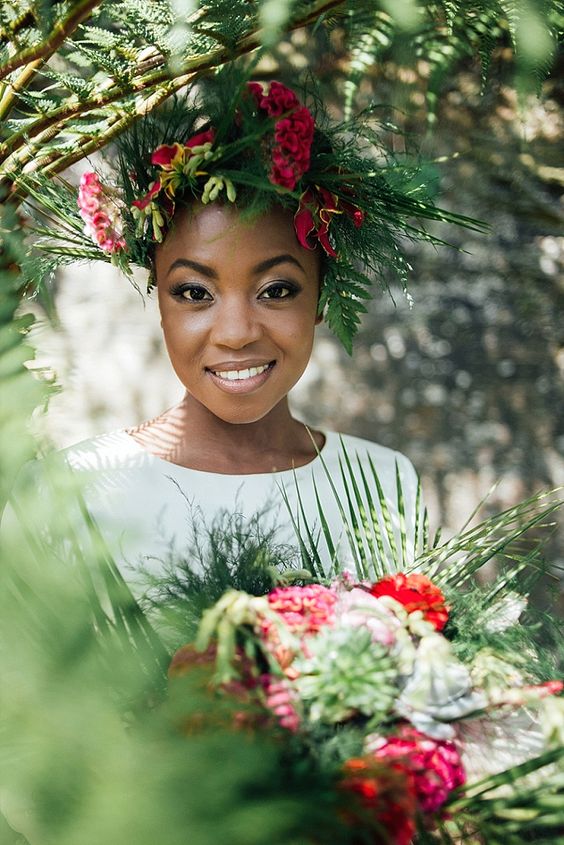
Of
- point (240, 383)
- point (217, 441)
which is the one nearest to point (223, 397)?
point (240, 383)

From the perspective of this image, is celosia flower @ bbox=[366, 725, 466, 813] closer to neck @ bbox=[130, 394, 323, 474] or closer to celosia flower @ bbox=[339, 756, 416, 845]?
celosia flower @ bbox=[339, 756, 416, 845]

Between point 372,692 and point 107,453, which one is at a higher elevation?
point 107,453

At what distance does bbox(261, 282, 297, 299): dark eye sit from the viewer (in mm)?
1177

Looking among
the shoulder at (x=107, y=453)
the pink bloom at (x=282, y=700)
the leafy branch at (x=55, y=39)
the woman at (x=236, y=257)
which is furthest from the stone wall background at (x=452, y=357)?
the pink bloom at (x=282, y=700)

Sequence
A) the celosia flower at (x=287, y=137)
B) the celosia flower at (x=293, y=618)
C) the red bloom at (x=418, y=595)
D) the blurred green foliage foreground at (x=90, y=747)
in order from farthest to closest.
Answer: the celosia flower at (x=287, y=137) < the red bloom at (x=418, y=595) < the celosia flower at (x=293, y=618) < the blurred green foliage foreground at (x=90, y=747)

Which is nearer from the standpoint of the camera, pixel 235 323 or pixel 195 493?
pixel 235 323

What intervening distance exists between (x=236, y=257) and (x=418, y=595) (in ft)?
1.92

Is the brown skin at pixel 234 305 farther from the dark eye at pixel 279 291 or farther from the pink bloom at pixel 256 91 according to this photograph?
the pink bloom at pixel 256 91

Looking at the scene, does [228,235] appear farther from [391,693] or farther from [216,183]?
[391,693]

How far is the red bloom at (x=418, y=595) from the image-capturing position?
2.37ft

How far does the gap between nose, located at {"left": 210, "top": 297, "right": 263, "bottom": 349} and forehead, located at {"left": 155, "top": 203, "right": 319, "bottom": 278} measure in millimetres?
56

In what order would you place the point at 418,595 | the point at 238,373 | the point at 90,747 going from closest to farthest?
the point at 90,747
the point at 418,595
the point at 238,373

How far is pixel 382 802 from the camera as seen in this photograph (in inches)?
20.3

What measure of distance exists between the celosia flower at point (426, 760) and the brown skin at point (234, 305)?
2.15ft
